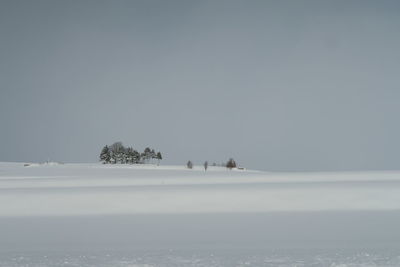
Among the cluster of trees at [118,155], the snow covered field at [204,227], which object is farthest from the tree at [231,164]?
the snow covered field at [204,227]

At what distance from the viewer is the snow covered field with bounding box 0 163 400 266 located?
7.46m

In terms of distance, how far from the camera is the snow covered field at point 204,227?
746 centimetres

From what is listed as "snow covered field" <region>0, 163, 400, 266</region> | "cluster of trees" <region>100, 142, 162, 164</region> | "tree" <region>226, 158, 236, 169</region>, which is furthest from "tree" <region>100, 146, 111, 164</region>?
"snow covered field" <region>0, 163, 400, 266</region>

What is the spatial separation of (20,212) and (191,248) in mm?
8878

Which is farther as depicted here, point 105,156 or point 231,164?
point 105,156

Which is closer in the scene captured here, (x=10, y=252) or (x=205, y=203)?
(x=10, y=252)

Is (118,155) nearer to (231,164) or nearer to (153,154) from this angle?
(153,154)

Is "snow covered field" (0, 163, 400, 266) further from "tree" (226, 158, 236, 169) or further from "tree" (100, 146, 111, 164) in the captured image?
"tree" (100, 146, 111, 164)

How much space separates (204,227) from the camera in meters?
10.9

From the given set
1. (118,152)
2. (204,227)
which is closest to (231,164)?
(118,152)

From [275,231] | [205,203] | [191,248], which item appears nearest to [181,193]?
[205,203]

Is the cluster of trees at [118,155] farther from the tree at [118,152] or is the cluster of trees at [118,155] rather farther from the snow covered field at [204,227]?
the snow covered field at [204,227]

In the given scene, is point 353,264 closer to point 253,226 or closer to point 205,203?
point 253,226

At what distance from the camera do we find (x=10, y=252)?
8.22 meters
